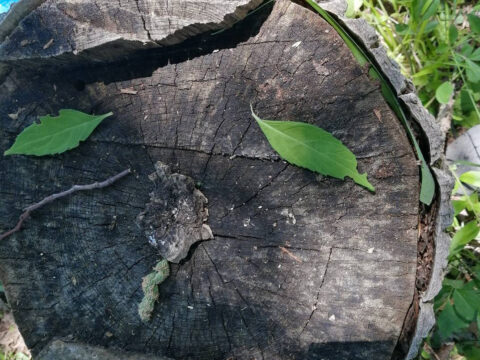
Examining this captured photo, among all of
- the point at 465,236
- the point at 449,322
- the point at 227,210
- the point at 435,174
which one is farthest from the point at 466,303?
the point at 227,210

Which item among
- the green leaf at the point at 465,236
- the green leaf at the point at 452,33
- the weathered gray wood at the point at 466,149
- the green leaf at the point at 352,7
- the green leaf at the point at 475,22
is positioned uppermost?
the green leaf at the point at 475,22

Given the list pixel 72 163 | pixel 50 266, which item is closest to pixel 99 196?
pixel 72 163

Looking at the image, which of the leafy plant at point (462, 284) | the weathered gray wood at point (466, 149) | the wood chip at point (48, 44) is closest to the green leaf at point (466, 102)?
the weathered gray wood at point (466, 149)

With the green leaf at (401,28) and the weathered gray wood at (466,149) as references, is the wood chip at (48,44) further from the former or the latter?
the weathered gray wood at (466,149)

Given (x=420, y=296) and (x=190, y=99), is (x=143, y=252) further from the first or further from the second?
(x=420, y=296)

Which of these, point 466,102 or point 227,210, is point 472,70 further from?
point 227,210
